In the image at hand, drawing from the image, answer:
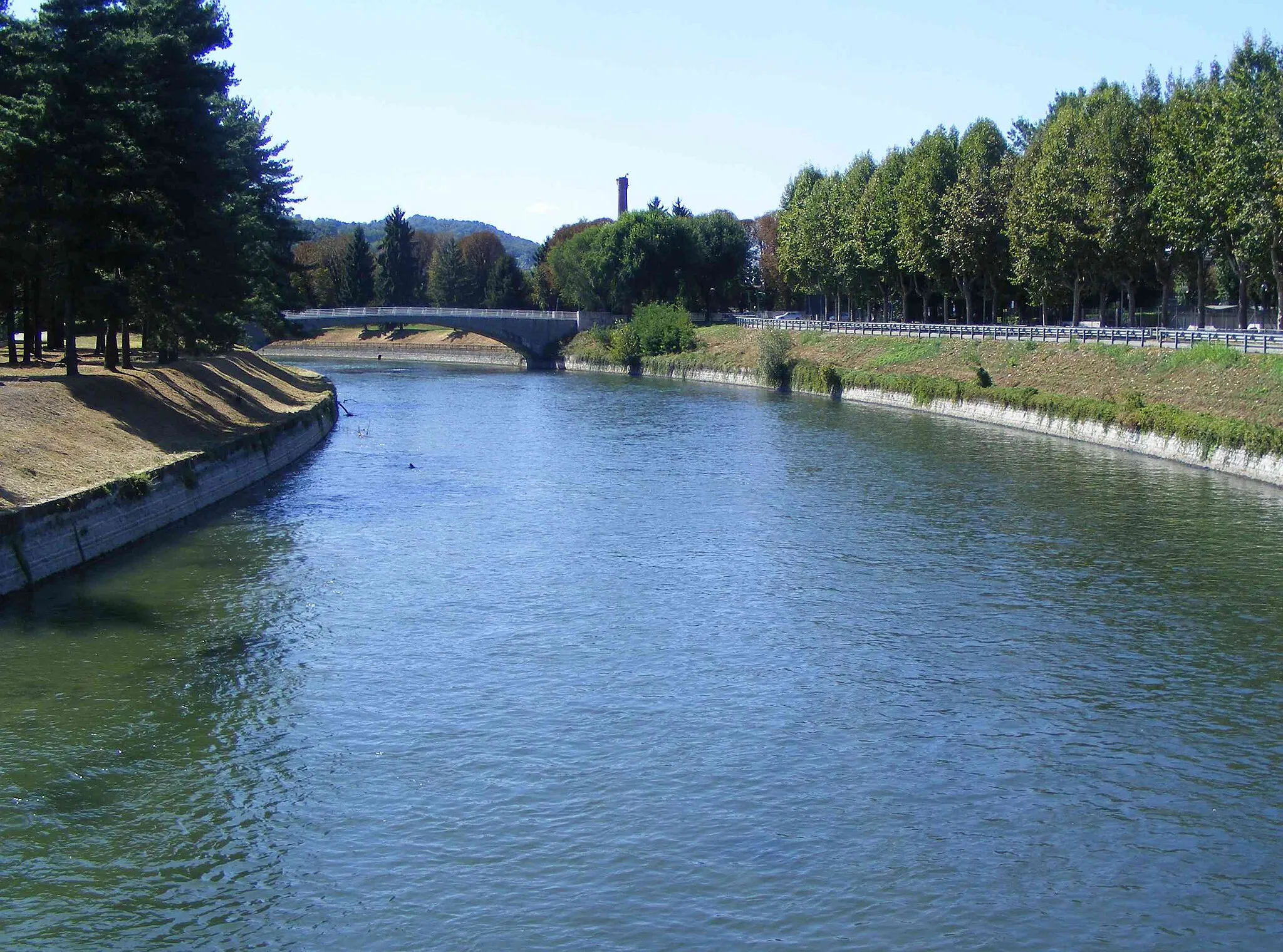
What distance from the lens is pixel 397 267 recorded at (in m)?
177

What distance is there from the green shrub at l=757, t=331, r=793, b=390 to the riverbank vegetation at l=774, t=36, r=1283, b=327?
→ 504 inches

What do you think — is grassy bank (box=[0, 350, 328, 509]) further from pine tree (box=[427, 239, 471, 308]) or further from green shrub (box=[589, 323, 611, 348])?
pine tree (box=[427, 239, 471, 308])

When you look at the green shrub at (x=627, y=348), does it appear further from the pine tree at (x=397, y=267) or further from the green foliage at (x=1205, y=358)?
the pine tree at (x=397, y=267)

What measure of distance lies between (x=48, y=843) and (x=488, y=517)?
2380 centimetres

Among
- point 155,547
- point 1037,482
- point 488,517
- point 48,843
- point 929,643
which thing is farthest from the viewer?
point 1037,482

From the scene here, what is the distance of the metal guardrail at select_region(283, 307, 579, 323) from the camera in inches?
4870

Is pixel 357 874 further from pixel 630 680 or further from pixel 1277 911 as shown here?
pixel 1277 911

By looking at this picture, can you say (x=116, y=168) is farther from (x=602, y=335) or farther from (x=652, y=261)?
(x=652, y=261)

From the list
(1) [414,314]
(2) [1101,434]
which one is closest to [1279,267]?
(2) [1101,434]

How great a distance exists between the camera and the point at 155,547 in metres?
35.2

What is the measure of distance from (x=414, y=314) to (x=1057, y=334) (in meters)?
68.7

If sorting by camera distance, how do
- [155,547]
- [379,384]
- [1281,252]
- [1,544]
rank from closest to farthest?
[1,544]
[155,547]
[1281,252]
[379,384]

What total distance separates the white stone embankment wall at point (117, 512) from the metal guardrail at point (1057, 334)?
143 ft


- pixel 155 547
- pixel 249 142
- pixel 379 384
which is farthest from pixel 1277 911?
pixel 379 384
